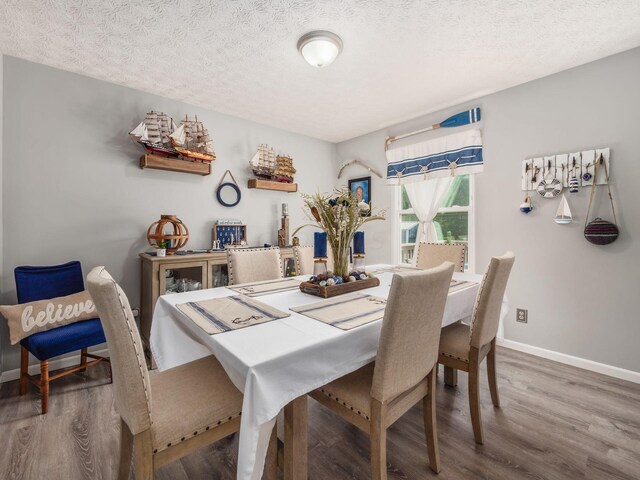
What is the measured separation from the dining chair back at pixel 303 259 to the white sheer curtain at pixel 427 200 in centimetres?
129

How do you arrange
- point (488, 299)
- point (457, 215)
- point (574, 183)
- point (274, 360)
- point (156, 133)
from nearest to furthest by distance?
point (274, 360) → point (488, 299) → point (574, 183) → point (156, 133) → point (457, 215)

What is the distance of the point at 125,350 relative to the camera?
0.95 metres

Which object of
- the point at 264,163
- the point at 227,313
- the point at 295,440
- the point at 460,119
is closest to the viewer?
the point at 295,440

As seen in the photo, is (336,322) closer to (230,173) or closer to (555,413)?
(555,413)

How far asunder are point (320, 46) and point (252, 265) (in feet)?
5.25

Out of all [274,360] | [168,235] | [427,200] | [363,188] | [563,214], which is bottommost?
[274,360]

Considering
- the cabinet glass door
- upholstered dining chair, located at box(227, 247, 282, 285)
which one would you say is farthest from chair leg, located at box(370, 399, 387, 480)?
the cabinet glass door

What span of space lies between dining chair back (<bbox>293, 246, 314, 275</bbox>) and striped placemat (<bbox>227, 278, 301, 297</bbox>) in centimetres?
52

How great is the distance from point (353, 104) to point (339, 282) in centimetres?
217

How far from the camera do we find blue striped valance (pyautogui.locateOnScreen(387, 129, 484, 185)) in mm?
3055

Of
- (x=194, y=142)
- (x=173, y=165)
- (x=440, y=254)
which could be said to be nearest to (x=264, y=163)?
(x=194, y=142)

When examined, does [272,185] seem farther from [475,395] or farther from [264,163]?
[475,395]

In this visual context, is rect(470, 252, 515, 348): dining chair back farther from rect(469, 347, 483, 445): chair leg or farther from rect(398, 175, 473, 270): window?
rect(398, 175, 473, 270): window

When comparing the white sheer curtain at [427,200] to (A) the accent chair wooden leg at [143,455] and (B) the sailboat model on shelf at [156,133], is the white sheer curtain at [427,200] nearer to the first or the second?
(B) the sailboat model on shelf at [156,133]
